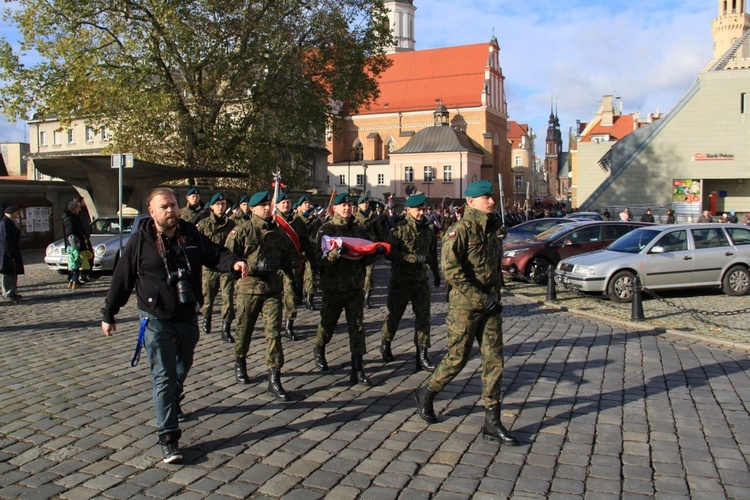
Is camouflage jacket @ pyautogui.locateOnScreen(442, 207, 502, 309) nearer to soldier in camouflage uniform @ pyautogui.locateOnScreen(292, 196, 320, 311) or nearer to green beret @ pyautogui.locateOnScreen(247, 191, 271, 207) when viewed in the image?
green beret @ pyautogui.locateOnScreen(247, 191, 271, 207)

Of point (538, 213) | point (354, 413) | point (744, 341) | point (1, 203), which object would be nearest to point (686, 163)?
point (538, 213)

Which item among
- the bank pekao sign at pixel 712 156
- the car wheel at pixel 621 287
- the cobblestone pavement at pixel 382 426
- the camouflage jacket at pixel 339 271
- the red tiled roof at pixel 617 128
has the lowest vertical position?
the cobblestone pavement at pixel 382 426

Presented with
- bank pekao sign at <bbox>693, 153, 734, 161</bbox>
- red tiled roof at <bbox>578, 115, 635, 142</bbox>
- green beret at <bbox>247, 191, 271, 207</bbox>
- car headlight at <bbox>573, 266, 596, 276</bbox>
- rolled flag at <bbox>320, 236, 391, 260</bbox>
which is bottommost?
car headlight at <bbox>573, 266, 596, 276</bbox>

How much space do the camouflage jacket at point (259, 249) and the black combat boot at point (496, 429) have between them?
2461 mm

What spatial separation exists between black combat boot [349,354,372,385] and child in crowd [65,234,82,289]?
9.35 meters

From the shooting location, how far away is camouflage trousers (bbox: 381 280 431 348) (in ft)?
22.9

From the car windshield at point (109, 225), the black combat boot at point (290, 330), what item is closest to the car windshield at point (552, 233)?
the black combat boot at point (290, 330)

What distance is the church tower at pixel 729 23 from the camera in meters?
81.5

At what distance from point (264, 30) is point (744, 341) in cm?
2023

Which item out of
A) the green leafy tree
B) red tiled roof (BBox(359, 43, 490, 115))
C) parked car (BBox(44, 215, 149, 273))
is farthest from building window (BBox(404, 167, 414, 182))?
parked car (BBox(44, 215, 149, 273))

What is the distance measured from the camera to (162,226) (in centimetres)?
460

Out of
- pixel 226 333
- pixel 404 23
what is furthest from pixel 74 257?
pixel 404 23

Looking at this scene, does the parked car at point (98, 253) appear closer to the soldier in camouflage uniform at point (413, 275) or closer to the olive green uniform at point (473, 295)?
the soldier in camouflage uniform at point (413, 275)

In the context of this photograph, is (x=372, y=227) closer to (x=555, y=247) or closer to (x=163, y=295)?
(x=163, y=295)
